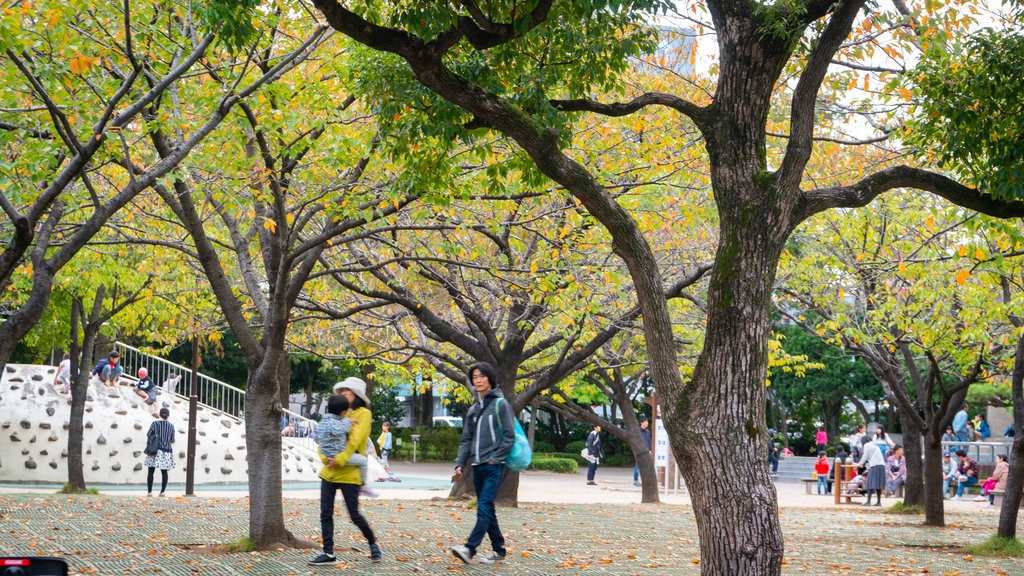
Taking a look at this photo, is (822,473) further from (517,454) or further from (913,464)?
(517,454)

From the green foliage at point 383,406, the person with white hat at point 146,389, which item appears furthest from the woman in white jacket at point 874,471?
the green foliage at point 383,406

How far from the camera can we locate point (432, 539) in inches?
465

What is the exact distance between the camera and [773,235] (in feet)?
23.0

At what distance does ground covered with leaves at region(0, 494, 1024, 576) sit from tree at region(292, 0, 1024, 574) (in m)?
3.05

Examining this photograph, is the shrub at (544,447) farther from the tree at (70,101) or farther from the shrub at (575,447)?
the tree at (70,101)

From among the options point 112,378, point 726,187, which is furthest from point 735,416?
point 112,378

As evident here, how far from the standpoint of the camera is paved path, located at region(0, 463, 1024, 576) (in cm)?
944

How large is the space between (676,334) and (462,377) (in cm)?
422

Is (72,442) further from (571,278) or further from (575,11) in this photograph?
(575,11)

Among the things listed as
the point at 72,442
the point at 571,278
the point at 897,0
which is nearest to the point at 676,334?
the point at 571,278

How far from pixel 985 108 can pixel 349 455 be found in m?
6.18

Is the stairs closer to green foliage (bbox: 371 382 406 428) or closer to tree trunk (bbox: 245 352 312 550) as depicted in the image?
green foliage (bbox: 371 382 406 428)

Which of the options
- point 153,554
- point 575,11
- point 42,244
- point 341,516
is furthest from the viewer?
point 341,516

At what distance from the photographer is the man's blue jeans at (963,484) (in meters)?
26.8
